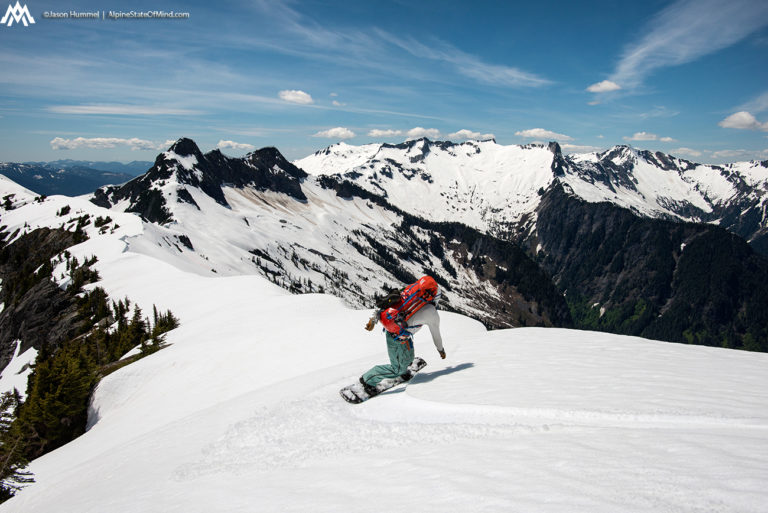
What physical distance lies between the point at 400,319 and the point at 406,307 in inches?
17.1

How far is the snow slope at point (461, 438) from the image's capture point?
5.49 meters

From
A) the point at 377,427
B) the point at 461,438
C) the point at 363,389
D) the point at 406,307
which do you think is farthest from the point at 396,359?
the point at 461,438

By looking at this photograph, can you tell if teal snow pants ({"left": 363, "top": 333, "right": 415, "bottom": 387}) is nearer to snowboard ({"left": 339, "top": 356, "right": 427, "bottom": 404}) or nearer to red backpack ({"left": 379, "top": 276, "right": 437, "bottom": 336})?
snowboard ({"left": 339, "top": 356, "right": 427, "bottom": 404})

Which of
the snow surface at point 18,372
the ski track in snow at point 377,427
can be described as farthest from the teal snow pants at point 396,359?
the snow surface at point 18,372

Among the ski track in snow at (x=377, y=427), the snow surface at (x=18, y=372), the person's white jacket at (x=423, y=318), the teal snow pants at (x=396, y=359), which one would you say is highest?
the person's white jacket at (x=423, y=318)

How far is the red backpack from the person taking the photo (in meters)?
12.7

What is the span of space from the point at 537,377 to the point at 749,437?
533 cm

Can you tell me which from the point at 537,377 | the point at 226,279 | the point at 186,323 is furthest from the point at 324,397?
the point at 226,279

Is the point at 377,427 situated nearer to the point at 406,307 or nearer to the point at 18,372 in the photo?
the point at 406,307

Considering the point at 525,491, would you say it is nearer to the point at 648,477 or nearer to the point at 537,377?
the point at 648,477

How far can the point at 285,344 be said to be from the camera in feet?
71.8

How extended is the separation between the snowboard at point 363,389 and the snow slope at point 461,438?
0.99 ft

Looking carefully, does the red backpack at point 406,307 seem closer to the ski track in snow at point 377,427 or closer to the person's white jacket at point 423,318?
the person's white jacket at point 423,318

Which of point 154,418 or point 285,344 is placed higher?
point 285,344
